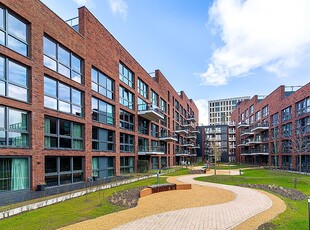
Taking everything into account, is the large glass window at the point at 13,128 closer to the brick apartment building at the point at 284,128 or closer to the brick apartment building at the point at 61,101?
the brick apartment building at the point at 61,101

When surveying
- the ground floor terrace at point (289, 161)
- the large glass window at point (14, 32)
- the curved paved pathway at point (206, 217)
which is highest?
the large glass window at point (14, 32)

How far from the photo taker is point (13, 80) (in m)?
12.6

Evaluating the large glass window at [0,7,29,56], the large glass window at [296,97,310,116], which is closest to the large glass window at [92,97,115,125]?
the large glass window at [0,7,29,56]

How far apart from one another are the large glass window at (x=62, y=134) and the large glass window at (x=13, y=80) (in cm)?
235

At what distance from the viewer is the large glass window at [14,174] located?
11750 millimetres

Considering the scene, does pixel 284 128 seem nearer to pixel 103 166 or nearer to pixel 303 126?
pixel 303 126

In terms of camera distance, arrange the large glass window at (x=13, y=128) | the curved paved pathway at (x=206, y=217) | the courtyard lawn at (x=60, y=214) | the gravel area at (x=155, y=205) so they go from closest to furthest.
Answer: the curved paved pathway at (x=206, y=217), the courtyard lawn at (x=60, y=214), the gravel area at (x=155, y=205), the large glass window at (x=13, y=128)

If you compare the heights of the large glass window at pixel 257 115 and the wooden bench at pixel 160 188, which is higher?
the large glass window at pixel 257 115

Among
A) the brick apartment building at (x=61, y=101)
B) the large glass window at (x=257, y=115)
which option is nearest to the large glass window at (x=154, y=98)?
the brick apartment building at (x=61, y=101)

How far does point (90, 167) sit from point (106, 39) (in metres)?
11.8

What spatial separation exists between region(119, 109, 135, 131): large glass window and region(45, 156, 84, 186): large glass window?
7821 millimetres

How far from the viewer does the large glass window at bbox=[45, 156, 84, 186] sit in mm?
14637

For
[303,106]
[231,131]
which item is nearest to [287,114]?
[303,106]

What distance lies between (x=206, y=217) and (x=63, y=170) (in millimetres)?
10744
